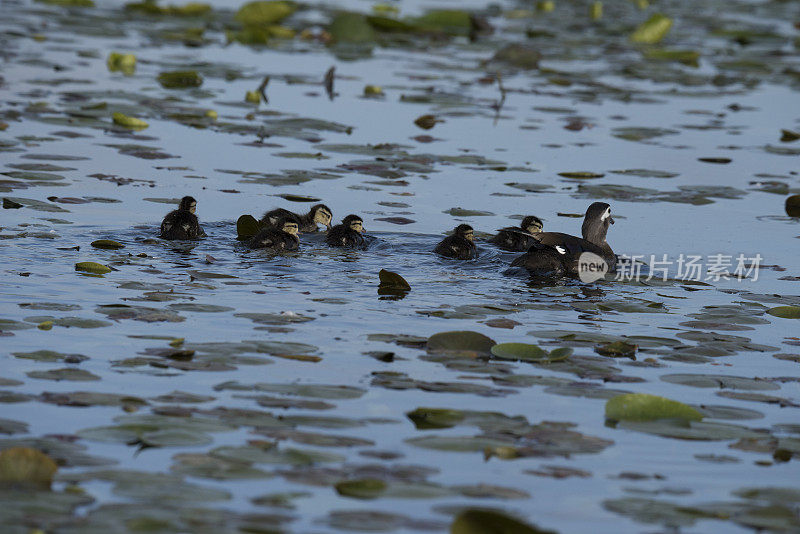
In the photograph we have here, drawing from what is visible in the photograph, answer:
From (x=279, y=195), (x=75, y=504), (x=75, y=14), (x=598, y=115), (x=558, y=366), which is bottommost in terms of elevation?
(x=75, y=504)

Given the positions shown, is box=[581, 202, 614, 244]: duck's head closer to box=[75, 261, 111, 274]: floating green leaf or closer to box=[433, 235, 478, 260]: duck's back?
box=[433, 235, 478, 260]: duck's back

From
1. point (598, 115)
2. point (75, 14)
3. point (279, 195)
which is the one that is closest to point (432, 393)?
point (279, 195)

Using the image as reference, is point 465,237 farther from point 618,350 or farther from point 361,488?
point 361,488

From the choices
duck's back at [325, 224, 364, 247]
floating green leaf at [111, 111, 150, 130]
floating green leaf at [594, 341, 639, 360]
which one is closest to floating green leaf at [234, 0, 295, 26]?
floating green leaf at [111, 111, 150, 130]

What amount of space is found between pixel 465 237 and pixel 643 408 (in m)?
4.35

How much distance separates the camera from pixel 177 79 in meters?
18.4

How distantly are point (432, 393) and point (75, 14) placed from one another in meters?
21.5

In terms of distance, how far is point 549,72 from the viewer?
71.8ft

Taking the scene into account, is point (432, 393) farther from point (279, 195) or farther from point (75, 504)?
point (279, 195)

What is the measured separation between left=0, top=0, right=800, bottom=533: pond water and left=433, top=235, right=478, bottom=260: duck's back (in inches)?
6.6

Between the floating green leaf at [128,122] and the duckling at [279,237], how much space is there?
16.6 ft

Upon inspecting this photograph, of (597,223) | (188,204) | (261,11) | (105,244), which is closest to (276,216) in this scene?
(188,204)

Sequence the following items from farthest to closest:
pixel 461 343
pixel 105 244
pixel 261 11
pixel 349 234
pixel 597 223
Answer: pixel 261 11 → pixel 597 223 → pixel 349 234 → pixel 105 244 → pixel 461 343

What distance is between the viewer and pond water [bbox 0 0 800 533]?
564 centimetres
